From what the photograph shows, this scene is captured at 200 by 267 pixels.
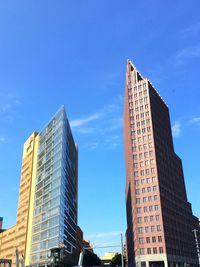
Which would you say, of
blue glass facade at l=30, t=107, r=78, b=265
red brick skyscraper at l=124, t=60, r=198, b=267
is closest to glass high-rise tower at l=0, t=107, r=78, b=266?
blue glass facade at l=30, t=107, r=78, b=265

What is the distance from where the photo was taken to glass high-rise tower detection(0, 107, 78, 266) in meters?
117

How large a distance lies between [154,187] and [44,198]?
43155 mm

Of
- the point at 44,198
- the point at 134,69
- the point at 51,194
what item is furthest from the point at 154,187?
the point at 134,69

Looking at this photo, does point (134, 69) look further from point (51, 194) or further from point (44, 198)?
point (44, 198)

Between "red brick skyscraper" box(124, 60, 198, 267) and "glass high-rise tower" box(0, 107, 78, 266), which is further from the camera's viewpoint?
"red brick skyscraper" box(124, 60, 198, 267)

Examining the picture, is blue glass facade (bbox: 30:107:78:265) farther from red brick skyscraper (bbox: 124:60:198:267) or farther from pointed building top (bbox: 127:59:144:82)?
pointed building top (bbox: 127:59:144:82)

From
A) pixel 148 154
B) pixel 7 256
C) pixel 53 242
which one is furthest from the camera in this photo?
pixel 7 256

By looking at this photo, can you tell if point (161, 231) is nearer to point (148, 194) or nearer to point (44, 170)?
point (148, 194)

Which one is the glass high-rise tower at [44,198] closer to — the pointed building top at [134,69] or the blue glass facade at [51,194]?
the blue glass facade at [51,194]

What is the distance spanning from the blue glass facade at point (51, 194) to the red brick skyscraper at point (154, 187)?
29.0 meters

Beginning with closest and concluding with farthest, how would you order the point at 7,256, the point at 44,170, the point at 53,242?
1. the point at 53,242
2. the point at 44,170
3. the point at 7,256

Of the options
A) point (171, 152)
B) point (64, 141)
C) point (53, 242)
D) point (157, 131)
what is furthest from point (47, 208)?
point (171, 152)

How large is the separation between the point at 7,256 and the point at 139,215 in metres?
69.1

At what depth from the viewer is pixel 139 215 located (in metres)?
135
